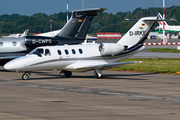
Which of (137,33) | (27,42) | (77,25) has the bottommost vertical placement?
(27,42)

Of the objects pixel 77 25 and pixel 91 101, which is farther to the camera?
pixel 77 25

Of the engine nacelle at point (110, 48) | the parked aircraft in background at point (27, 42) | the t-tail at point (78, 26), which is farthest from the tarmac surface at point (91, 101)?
the t-tail at point (78, 26)

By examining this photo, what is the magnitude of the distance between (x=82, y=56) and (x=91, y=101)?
12.1 meters

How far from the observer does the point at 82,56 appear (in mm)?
29516

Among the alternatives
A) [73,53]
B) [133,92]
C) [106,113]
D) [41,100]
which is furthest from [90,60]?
[106,113]

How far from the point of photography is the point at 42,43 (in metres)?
36.0

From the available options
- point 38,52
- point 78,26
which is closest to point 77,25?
point 78,26

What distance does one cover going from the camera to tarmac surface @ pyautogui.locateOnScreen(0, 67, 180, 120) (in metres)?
14.1

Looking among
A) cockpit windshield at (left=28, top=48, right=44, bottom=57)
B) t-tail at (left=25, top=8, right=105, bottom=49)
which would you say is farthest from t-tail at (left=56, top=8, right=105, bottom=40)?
cockpit windshield at (left=28, top=48, right=44, bottom=57)

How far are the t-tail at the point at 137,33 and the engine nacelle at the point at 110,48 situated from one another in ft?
3.41

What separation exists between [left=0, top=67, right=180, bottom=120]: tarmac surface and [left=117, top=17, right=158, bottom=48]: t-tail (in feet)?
20.2

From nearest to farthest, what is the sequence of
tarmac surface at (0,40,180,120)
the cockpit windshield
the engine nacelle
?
tarmac surface at (0,40,180,120) < the cockpit windshield < the engine nacelle

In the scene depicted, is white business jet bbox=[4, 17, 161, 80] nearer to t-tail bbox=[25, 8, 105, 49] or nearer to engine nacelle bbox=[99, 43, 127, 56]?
engine nacelle bbox=[99, 43, 127, 56]

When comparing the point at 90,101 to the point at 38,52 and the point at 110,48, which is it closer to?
the point at 38,52
